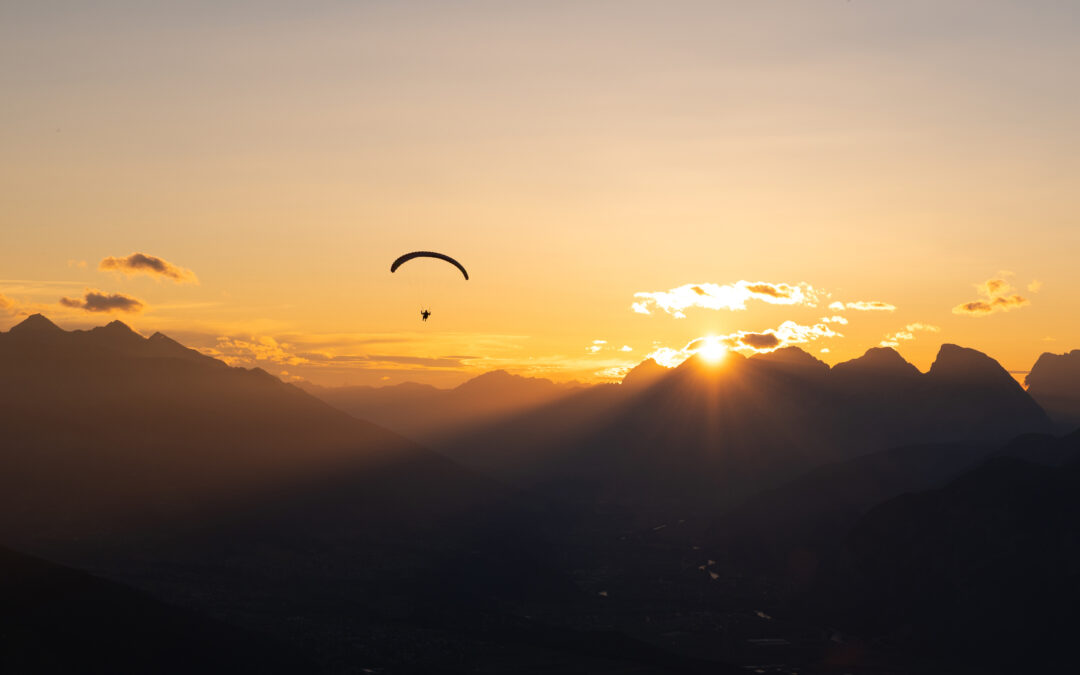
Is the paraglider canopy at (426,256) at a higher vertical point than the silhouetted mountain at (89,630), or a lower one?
higher

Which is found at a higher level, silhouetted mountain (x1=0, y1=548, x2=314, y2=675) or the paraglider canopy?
the paraglider canopy

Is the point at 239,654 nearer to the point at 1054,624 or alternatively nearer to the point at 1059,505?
the point at 1054,624

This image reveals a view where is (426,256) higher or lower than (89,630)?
higher

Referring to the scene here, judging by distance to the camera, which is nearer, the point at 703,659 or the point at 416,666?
the point at 416,666

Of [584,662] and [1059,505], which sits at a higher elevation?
[1059,505]

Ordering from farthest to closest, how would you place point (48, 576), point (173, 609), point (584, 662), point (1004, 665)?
1. point (584, 662)
2. point (1004, 665)
3. point (173, 609)
4. point (48, 576)

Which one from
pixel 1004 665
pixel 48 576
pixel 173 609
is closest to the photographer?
pixel 48 576

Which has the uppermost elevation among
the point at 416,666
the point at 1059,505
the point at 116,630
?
the point at 1059,505

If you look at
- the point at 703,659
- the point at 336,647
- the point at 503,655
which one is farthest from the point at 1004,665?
the point at 336,647
